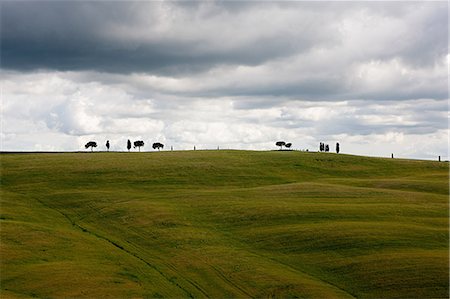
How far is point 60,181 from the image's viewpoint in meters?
84.2

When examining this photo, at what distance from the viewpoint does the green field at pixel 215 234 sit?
45.2m

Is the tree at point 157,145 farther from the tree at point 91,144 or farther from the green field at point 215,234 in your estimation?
the green field at point 215,234

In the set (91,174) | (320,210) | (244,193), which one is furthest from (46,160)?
(320,210)

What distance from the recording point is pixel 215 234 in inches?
2287

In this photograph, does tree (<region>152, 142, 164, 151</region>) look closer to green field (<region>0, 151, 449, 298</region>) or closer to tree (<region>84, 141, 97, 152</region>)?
tree (<region>84, 141, 97, 152</region>)

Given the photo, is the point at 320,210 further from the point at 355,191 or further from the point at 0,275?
the point at 0,275

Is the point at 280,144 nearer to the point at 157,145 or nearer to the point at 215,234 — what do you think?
the point at 157,145

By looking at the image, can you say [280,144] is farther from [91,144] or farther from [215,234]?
[215,234]

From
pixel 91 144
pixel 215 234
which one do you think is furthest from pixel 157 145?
pixel 215 234

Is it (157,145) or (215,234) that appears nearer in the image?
(215,234)

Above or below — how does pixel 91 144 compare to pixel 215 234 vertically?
above

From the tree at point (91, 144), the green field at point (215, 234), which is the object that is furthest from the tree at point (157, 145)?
the green field at point (215, 234)

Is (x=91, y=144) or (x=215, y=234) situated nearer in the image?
(x=215, y=234)

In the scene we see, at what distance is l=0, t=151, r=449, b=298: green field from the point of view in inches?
1780
